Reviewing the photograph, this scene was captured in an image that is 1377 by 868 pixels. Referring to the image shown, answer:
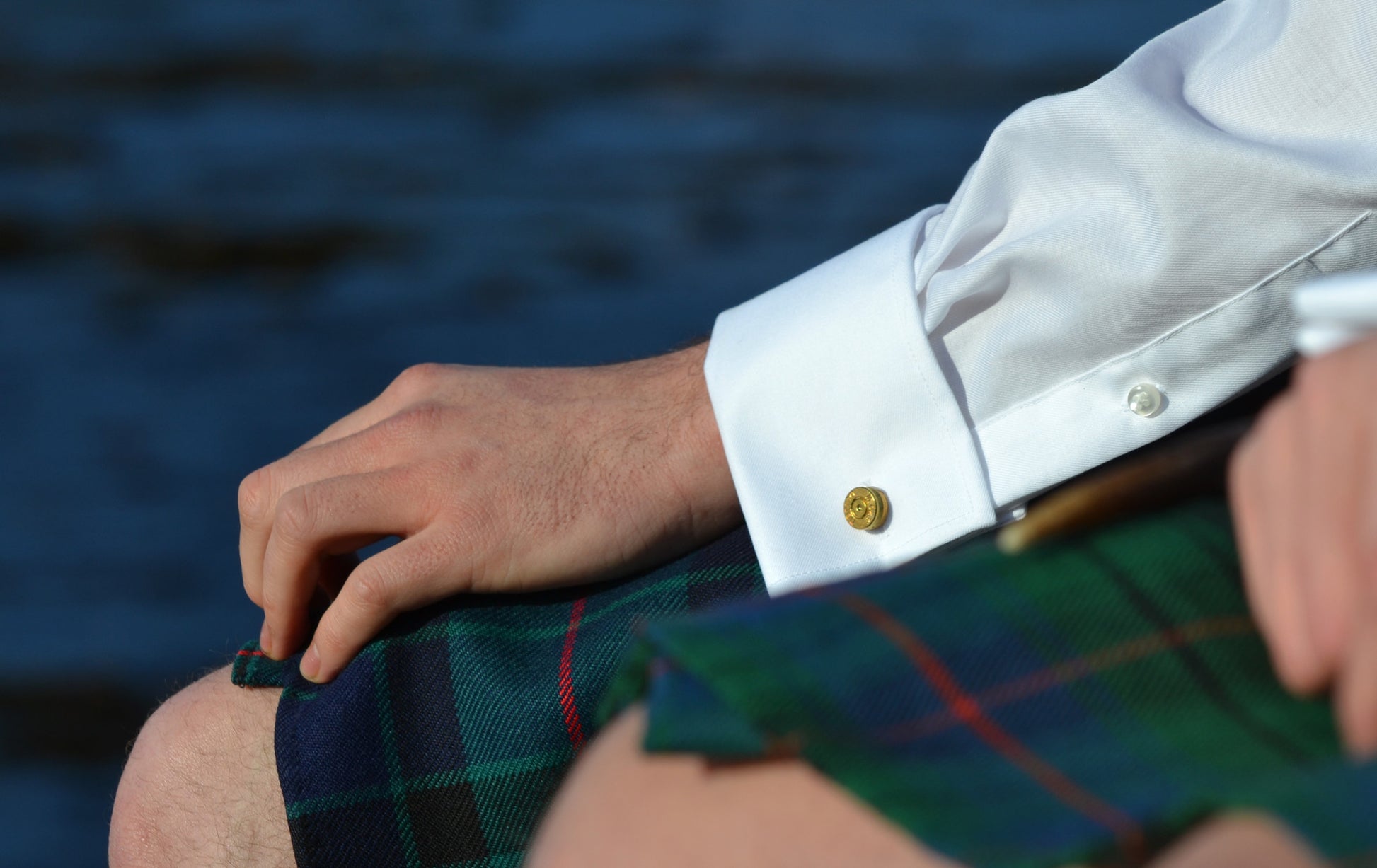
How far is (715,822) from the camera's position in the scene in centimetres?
45

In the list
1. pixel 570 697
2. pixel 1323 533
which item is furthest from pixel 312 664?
pixel 1323 533

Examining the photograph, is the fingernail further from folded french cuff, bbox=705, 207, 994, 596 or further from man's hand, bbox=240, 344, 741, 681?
folded french cuff, bbox=705, 207, 994, 596

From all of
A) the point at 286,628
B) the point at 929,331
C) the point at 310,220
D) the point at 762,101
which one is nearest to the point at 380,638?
the point at 286,628

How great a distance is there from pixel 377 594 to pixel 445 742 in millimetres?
111

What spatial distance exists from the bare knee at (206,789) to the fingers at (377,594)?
0.20 ft

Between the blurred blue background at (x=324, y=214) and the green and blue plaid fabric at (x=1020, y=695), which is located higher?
the blurred blue background at (x=324, y=214)

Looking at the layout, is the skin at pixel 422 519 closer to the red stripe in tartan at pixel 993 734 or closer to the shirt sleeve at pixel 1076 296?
the shirt sleeve at pixel 1076 296

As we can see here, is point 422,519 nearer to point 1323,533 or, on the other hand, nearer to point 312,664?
point 312,664

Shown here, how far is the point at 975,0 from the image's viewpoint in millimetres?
4398

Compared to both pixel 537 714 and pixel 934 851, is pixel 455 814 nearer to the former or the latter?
pixel 537 714

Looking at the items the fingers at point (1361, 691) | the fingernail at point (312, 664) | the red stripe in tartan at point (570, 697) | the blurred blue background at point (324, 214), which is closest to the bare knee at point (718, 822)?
the fingers at point (1361, 691)

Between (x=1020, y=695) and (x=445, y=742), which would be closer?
(x=1020, y=695)

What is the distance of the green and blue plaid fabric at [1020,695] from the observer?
41cm

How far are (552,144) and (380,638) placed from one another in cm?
278
